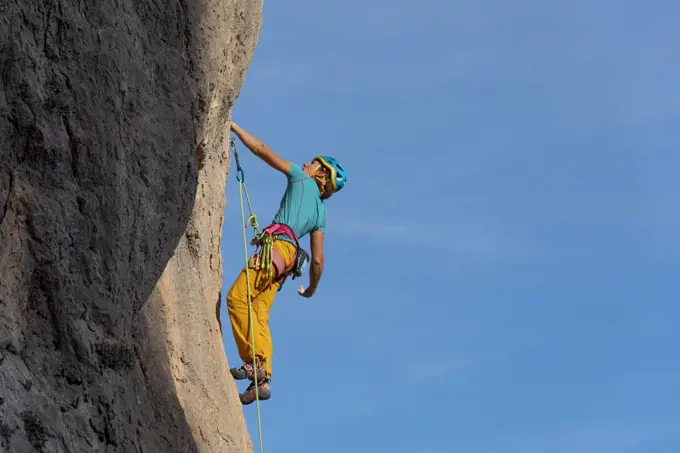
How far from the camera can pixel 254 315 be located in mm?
10367

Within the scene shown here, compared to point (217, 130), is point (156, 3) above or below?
below

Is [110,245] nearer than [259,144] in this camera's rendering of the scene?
Yes

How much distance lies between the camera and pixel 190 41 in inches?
325

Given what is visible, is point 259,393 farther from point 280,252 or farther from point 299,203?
point 299,203

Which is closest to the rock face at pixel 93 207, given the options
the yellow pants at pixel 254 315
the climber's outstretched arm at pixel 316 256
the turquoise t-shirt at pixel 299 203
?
the yellow pants at pixel 254 315

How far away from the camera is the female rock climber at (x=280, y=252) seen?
1034 cm

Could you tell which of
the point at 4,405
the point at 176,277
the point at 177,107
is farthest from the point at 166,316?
the point at 4,405

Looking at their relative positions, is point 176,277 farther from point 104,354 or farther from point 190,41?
point 104,354

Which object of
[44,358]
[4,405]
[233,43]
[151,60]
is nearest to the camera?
[4,405]

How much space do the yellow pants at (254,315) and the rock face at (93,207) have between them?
6.03 ft

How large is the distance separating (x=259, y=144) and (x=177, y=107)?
295cm

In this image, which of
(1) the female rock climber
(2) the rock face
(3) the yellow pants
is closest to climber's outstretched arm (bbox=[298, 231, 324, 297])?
(1) the female rock climber

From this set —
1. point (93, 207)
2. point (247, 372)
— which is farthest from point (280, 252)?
point (93, 207)

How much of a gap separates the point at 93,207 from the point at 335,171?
4805 mm
